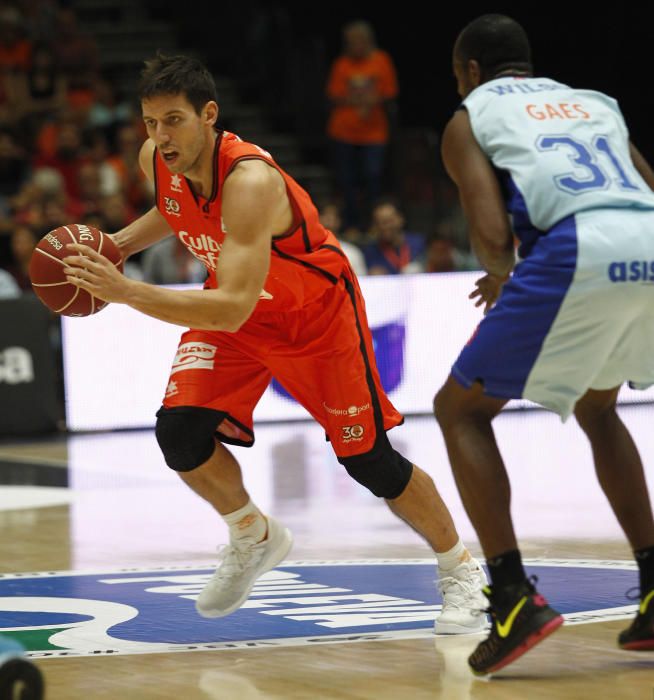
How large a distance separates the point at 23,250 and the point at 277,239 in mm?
7304

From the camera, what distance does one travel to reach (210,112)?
14.6 ft

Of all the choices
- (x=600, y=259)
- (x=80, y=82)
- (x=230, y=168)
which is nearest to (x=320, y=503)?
(x=230, y=168)

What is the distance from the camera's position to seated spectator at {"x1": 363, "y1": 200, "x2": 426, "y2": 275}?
12.4 meters

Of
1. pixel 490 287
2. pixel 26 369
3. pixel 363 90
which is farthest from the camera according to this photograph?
pixel 363 90

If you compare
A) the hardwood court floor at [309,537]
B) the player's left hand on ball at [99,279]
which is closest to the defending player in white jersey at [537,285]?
the hardwood court floor at [309,537]

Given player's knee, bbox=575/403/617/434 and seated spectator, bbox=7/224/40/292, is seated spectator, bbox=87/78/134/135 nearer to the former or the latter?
seated spectator, bbox=7/224/40/292

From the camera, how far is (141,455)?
9.92 metres

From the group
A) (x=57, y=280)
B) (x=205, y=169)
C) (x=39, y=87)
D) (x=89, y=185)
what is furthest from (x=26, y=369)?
(x=205, y=169)

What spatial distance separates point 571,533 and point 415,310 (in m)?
5.51

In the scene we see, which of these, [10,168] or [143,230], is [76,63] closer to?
[10,168]

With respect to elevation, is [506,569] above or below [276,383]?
below

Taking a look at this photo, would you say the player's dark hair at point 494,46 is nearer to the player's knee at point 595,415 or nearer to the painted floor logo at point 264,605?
the player's knee at point 595,415

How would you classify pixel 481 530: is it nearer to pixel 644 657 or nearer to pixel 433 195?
pixel 644 657

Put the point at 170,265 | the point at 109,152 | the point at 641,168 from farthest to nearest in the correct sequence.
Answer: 1. the point at 109,152
2. the point at 170,265
3. the point at 641,168
